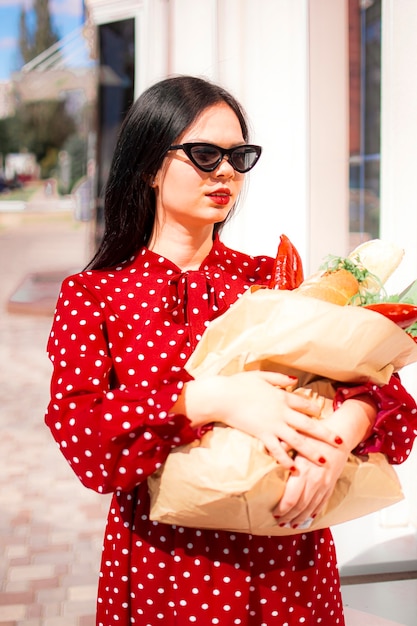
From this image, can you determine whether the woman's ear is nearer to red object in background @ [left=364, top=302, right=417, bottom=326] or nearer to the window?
red object in background @ [left=364, top=302, right=417, bottom=326]

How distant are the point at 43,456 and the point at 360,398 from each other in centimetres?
373

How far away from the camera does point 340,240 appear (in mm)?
3234

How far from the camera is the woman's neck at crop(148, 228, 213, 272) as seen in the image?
154cm

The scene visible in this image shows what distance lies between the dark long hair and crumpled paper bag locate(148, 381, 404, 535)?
20.3 inches

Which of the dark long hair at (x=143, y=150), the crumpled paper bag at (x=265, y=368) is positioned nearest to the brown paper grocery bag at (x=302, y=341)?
the crumpled paper bag at (x=265, y=368)

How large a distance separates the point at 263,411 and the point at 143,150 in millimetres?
603

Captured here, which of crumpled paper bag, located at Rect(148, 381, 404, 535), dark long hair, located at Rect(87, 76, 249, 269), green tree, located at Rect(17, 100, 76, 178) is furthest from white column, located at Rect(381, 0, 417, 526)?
green tree, located at Rect(17, 100, 76, 178)

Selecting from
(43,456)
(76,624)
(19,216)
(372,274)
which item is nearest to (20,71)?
(19,216)

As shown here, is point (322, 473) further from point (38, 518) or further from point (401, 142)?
point (38, 518)

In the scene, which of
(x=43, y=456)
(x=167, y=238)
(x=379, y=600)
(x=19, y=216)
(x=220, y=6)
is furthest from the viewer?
(x=19, y=216)

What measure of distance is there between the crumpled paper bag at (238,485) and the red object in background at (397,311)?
16 cm

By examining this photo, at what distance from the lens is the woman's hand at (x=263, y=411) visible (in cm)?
119

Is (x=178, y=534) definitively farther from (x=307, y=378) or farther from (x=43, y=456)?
(x=43, y=456)

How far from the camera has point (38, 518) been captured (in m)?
3.83
